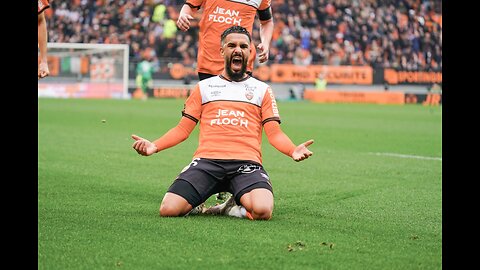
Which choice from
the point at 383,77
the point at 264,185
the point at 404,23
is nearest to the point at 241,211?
the point at 264,185

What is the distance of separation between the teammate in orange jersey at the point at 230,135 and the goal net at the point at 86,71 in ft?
79.9

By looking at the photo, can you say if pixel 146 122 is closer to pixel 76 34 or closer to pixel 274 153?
pixel 274 153

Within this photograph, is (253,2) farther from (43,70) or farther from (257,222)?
(257,222)

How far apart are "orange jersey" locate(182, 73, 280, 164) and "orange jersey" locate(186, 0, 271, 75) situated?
1036 mm

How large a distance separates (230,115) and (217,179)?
1.85 ft

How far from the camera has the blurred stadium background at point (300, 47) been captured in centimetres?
3419

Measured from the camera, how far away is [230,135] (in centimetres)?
712

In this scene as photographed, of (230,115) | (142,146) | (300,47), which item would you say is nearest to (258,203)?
(230,115)

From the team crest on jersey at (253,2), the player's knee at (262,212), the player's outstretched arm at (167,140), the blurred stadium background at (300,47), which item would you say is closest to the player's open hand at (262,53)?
the team crest on jersey at (253,2)

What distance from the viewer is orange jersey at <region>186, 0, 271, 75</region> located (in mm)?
8266

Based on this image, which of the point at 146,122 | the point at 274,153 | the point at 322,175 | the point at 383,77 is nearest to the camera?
the point at 322,175

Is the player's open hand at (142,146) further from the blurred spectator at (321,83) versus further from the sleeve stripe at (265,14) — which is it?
the blurred spectator at (321,83)
